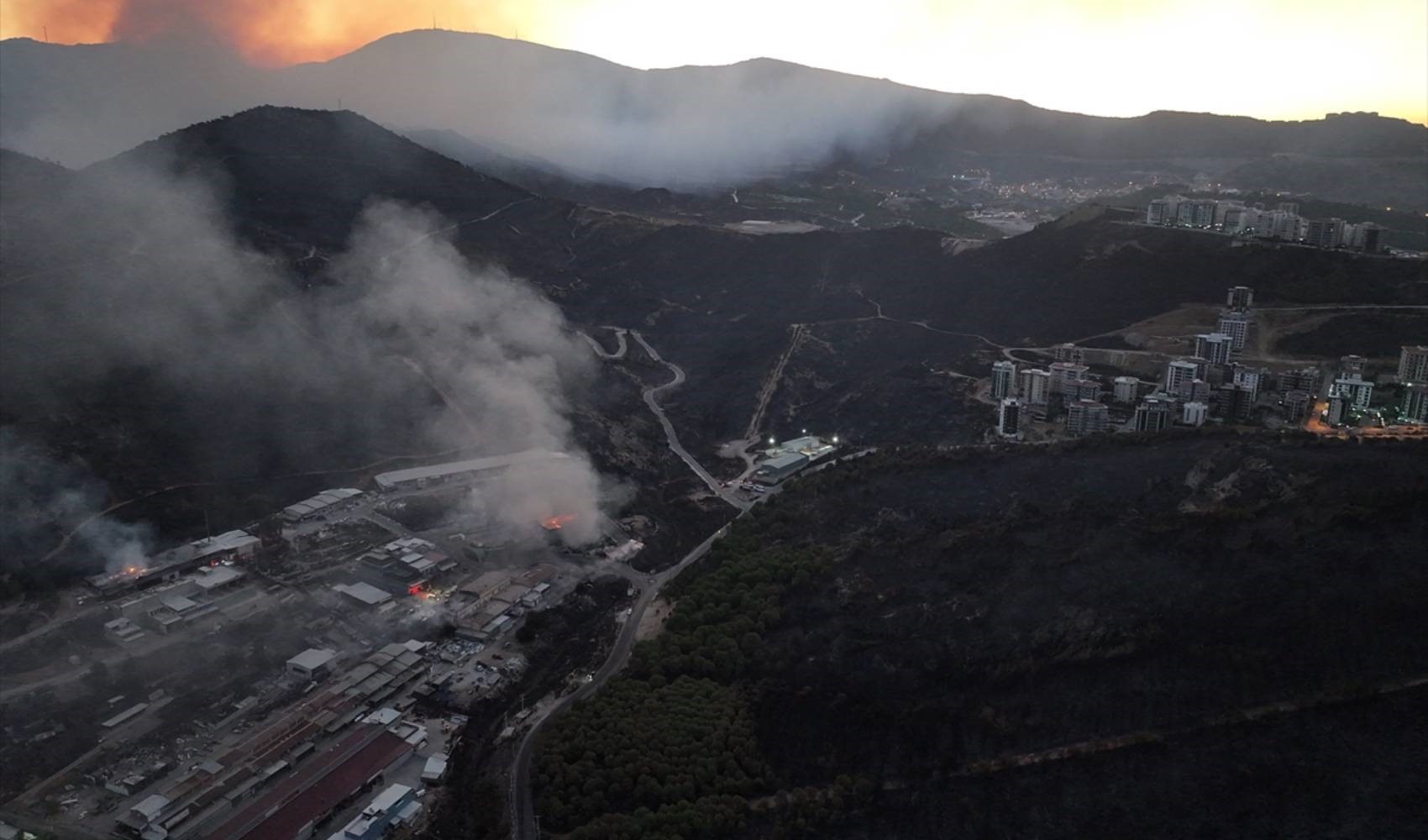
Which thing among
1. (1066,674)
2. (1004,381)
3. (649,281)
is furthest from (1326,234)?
(649,281)

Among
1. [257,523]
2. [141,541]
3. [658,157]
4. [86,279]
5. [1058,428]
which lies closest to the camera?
[141,541]

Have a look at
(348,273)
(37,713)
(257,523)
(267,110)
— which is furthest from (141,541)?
(267,110)

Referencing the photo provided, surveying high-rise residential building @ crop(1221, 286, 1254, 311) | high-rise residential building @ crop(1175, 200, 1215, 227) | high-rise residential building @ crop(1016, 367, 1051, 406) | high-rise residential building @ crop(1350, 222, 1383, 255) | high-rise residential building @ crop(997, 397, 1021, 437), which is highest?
high-rise residential building @ crop(1175, 200, 1215, 227)

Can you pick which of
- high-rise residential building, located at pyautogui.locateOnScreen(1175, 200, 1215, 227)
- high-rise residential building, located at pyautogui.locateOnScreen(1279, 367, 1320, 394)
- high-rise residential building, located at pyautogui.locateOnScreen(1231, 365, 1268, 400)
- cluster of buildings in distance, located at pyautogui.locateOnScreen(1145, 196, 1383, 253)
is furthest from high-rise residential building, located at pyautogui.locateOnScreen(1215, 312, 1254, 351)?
high-rise residential building, located at pyautogui.locateOnScreen(1175, 200, 1215, 227)

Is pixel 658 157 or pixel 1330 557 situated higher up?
pixel 658 157

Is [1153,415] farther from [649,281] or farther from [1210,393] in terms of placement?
[649,281]

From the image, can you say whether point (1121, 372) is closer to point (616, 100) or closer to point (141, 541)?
point (141, 541)

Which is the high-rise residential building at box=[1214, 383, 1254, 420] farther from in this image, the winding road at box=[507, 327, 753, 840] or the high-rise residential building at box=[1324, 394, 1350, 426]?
the winding road at box=[507, 327, 753, 840]
